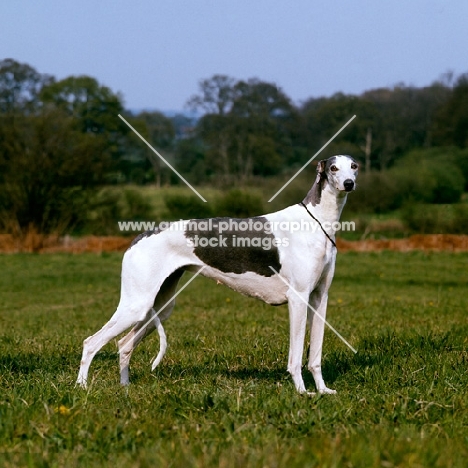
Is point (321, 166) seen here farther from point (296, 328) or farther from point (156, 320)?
point (156, 320)

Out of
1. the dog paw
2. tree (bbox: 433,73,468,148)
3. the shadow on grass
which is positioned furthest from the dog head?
tree (bbox: 433,73,468,148)

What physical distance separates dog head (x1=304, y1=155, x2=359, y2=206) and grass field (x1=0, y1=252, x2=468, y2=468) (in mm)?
1798

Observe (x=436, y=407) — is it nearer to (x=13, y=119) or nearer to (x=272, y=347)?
(x=272, y=347)

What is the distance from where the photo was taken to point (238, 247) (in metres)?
6.97

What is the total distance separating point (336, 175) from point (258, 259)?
107 cm

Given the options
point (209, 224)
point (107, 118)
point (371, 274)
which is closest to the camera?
point (209, 224)

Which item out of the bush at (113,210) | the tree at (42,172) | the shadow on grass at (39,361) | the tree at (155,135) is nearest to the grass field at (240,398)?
the shadow on grass at (39,361)

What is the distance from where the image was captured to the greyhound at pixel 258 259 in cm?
687

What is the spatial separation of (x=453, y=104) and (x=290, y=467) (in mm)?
37370

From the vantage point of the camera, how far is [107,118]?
45.7m

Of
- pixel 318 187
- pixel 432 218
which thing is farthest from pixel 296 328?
pixel 432 218

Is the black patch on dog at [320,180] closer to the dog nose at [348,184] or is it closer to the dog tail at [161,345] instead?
→ the dog nose at [348,184]

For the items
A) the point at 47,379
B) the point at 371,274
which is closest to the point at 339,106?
the point at 371,274

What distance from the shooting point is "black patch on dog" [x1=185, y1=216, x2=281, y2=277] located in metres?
6.96
